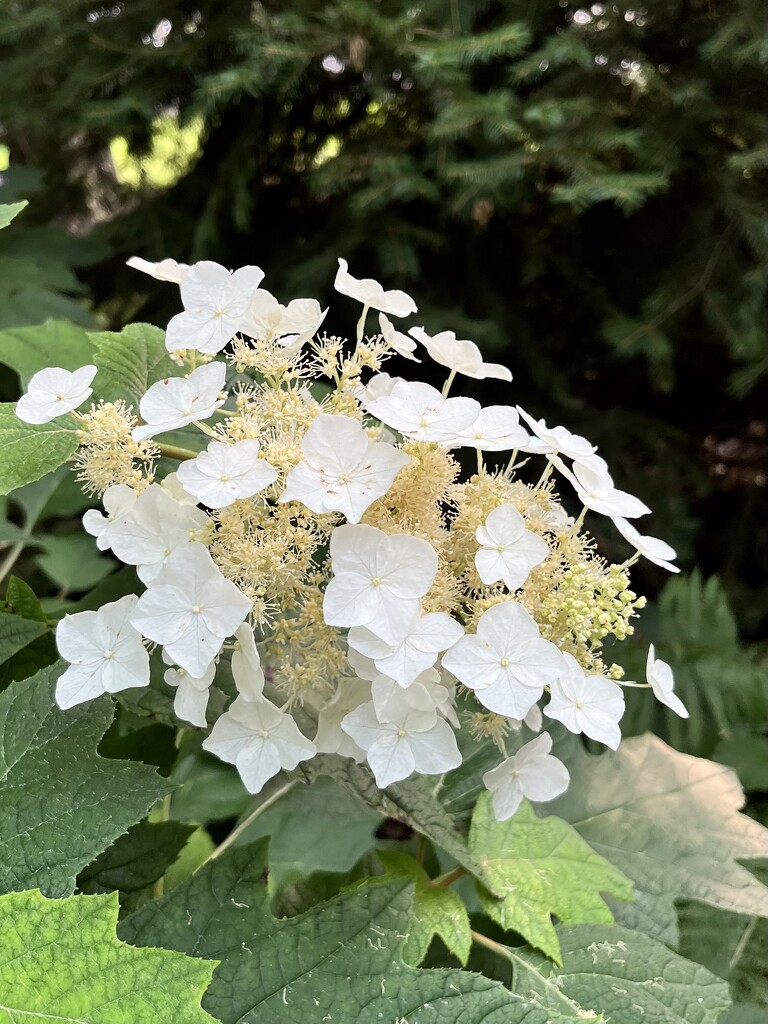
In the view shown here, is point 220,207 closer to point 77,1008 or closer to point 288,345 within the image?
point 288,345

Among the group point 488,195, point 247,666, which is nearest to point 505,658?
point 247,666

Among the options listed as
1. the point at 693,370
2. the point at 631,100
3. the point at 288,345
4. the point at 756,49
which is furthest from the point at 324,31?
the point at 693,370

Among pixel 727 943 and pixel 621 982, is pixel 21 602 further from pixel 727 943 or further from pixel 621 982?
pixel 727 943

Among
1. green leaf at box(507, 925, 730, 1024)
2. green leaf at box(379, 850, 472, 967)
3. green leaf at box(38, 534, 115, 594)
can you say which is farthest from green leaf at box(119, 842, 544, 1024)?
green leaf at box(38, 534, 115, 594)

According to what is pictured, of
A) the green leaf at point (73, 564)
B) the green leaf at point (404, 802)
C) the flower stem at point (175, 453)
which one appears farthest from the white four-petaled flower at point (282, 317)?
the green leaf at point (73, 564)

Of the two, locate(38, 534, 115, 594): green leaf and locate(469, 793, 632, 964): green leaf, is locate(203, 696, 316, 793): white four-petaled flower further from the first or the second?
locate(38, 534, 115, 594): green leaf

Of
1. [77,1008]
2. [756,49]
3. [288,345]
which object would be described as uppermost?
[756,49]
